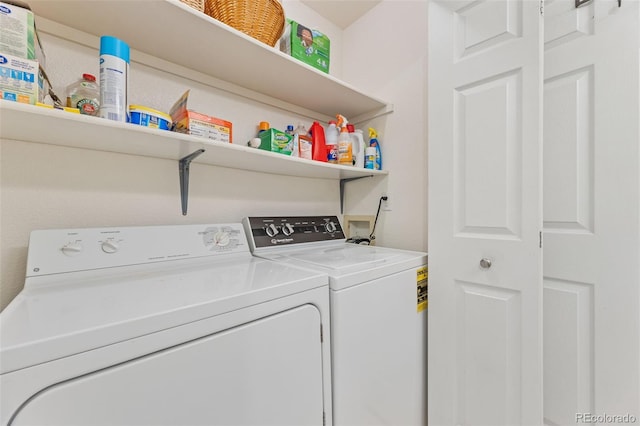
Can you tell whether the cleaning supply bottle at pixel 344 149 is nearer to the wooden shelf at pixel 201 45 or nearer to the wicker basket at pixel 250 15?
the wooden shelf at pixel 201 45

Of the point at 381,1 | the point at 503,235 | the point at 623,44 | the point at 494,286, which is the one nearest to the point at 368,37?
the point at 381,1

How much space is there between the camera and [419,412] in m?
1.34

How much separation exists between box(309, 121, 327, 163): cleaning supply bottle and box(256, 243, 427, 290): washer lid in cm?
57

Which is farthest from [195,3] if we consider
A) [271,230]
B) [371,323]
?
[371,323]

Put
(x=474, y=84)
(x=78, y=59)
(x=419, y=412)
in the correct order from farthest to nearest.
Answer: (x=419, y=412)
(x=474, y=84)
(x=78, y=59)

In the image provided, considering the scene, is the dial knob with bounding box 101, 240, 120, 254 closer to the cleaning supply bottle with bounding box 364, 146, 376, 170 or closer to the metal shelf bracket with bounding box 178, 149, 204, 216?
the metal shelf bracket with bounding box 178, 149, 204, 216

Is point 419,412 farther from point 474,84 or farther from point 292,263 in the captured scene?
point 474,84

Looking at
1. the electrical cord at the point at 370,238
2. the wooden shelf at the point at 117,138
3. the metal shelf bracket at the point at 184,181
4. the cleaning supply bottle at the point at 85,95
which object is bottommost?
the electrical cord at the point at 370,238

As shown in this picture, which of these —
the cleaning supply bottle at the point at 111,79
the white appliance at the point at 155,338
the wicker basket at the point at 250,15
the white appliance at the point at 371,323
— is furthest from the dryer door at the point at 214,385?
the wicker basket at the point at 250,15

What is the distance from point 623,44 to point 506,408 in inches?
60.0

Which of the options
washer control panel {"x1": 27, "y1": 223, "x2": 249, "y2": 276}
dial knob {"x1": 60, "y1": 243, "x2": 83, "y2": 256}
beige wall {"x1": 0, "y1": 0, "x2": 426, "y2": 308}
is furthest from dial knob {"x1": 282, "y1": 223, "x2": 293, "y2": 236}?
dial knob {"x1": 60, "y1": 243, "x2": 83, "y2": 256}

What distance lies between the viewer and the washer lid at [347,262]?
100 cm

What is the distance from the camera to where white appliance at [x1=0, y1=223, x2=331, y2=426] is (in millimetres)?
516

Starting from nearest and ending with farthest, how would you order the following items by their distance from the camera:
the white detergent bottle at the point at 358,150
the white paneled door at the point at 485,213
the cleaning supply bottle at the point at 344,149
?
the white paneled door at the point at 485,213, the cleaning supply bottle at the point at 344,149, the white detergent bottle at the point at 358,150
